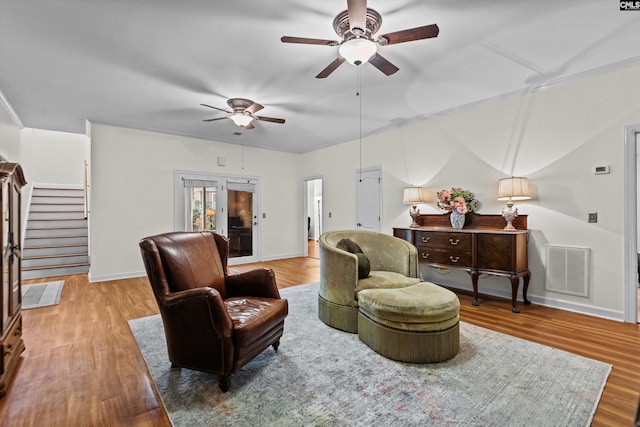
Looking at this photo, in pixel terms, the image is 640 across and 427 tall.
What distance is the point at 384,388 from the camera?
1900mm

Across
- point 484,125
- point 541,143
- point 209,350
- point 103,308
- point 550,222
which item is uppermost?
point 484,125

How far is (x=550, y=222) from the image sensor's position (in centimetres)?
350

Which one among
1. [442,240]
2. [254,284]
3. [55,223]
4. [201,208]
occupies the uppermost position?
[201,208]

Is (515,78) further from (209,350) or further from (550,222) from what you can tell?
(209,350)

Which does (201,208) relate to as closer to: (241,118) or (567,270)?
(241,118)

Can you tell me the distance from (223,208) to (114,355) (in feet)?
13.4

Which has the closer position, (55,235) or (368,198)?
(368,198)

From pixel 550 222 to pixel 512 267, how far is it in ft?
2.52

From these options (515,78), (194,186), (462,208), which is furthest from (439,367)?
(194,186)

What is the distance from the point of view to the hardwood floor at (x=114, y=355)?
1711 mm

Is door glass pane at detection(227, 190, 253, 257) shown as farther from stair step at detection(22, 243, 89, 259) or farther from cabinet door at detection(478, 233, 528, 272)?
cabinet door at detection(478, 233, 528, 272)

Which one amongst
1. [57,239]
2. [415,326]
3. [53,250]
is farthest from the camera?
[57,239]

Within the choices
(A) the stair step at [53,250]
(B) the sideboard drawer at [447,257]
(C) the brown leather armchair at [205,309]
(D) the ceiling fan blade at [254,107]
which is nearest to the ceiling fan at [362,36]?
(D) the ceiling fan blade at [254,107]

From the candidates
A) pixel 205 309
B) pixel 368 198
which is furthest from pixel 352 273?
pixel 368 198
